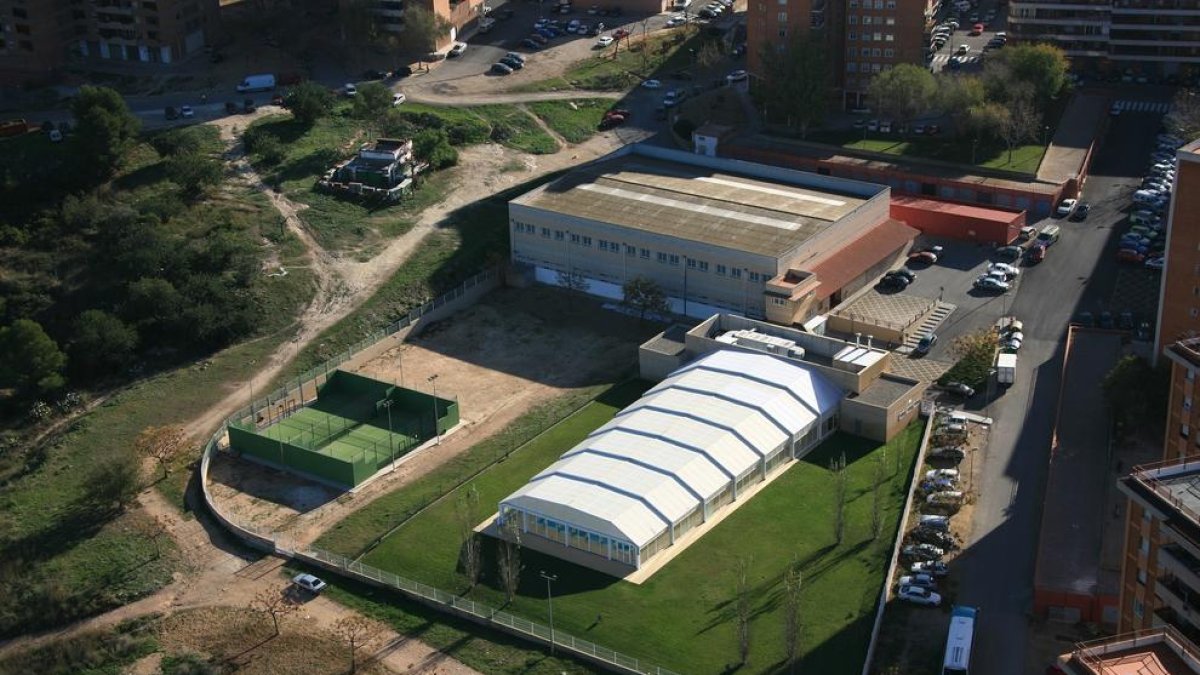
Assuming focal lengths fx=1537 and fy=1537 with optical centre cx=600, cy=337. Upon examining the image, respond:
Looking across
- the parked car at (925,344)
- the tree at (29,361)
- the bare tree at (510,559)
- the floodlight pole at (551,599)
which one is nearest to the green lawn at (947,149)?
the parked car at (925,344)

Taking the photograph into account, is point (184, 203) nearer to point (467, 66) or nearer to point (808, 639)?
point (467, 66)

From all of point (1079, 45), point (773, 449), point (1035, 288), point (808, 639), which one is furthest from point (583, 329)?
point (1079, 45)

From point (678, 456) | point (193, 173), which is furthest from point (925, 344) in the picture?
point (193, 173)

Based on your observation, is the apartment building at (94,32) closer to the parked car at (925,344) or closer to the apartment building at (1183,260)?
the parked car at (925,344)

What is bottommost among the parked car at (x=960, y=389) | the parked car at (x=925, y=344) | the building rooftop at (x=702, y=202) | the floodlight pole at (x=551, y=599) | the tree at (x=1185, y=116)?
the floodlight pole at (x=551, y=599)

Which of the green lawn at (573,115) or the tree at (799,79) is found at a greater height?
the tree at (799,79)

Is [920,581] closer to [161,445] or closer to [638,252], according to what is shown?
[638,252]

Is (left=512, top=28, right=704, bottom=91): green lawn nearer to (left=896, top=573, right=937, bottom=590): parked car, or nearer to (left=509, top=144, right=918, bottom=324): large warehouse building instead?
(left=509, top=144, right=918, bottom=324): large warehouse building
